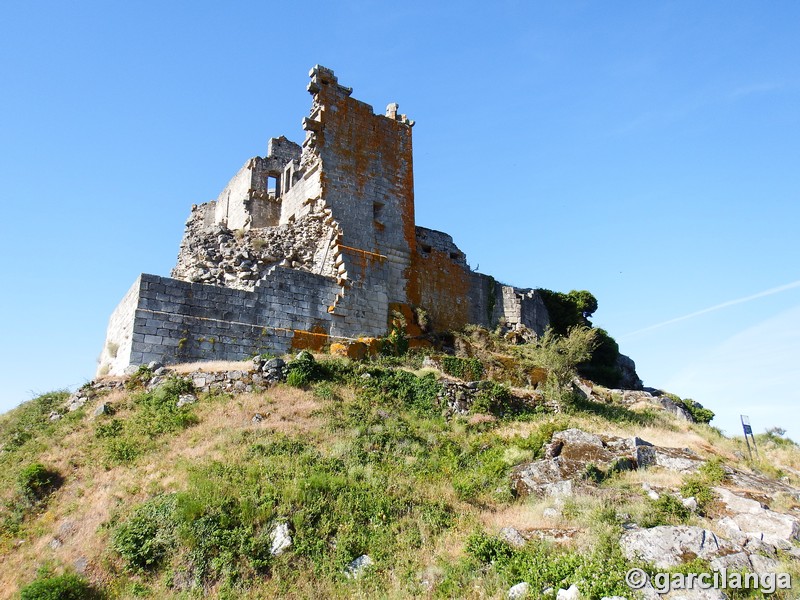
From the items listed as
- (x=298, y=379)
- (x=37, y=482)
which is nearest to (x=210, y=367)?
(x=298, y=379)

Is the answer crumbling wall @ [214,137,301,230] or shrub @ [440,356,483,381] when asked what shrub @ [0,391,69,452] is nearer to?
shrub @ [440,356,483,381]

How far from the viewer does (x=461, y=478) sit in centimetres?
1195

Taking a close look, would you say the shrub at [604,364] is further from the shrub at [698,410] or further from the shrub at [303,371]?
the shrub at [303,371]

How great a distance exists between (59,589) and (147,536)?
1360 millimetres

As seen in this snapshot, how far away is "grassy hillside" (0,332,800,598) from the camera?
8922 millimetres

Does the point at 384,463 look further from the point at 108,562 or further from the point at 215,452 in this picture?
the point at 108,562

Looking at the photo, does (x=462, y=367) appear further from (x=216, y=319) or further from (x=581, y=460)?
(x=216, y=319)

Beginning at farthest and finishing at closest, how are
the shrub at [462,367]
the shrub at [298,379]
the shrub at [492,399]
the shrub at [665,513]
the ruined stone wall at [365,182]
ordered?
the ruined stone wall at [365,182] → the shrub at [462,367] → the shrub at [492,399] → the shrub at [298,379] → the shrub at [665,513]

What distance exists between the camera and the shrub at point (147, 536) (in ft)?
31.1

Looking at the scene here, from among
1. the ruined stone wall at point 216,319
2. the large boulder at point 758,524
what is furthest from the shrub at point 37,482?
the large boulder at point 758,524

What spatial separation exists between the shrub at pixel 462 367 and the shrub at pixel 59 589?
34.7 ft

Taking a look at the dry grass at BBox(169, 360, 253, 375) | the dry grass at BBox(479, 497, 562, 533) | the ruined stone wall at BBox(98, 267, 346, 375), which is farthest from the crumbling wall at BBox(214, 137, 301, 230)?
the dry grass at BBox(479, 497, 562, 533)

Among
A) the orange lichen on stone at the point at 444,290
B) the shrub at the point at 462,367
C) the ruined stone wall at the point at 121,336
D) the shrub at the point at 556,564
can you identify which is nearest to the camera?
the shrub at the point at 556,564

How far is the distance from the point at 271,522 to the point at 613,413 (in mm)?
11302
